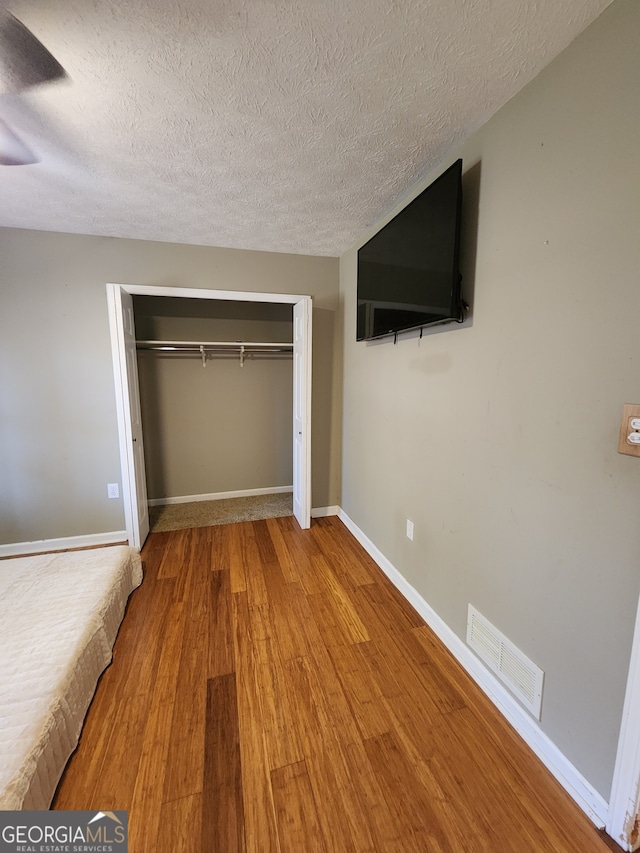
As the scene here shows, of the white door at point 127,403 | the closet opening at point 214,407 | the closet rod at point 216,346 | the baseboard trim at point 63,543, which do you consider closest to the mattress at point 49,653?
the white door at point 127,403

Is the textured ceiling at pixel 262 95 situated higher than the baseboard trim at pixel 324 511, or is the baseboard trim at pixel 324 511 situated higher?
the textured ceiling at pixel 262 95

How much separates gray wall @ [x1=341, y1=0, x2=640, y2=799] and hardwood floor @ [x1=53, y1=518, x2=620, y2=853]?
0.28 meters

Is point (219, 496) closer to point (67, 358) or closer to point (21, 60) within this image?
point (67, 358)

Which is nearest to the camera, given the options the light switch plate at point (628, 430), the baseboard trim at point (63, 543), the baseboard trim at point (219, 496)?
the light switch plate at point (628, 430)

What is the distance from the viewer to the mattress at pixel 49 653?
103 centimetres

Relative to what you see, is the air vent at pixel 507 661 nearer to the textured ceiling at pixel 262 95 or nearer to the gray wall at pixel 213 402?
the textured ceiling at pixel 262 95

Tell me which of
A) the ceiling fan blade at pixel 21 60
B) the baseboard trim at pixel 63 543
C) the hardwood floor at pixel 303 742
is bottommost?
the hardwood floor at pixel 303 742

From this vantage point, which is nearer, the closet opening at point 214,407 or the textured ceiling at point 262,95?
the textured ceiling at point 262,95

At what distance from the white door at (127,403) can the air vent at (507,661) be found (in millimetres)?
2292

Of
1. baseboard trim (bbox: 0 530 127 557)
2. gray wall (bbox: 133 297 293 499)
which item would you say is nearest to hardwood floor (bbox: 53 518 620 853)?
baseboard trim (bbox: 0 530 127 557)

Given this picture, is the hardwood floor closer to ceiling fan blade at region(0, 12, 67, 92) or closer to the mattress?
the mattress

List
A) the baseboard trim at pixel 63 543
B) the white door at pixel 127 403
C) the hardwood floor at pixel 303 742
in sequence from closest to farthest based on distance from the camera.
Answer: the hardwood floor at pixel 303 742
the white door at pixel 127 403
the baseboard trim at pixel 63 543

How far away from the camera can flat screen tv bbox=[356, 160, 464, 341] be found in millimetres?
1467

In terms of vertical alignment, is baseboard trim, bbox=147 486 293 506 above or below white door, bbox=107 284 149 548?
below
